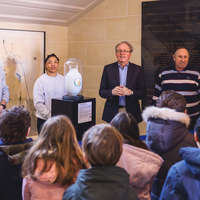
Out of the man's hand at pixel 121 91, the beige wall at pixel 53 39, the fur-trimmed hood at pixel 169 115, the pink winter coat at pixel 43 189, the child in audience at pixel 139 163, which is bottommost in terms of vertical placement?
the pink winter coat at pixel 43 189

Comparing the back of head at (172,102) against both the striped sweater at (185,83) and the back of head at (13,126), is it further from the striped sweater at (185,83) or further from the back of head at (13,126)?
the striped sweater at (185,83)

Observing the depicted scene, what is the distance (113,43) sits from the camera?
12.8 ft

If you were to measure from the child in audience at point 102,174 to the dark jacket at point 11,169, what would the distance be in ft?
1.70

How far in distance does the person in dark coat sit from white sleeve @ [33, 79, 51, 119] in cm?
127

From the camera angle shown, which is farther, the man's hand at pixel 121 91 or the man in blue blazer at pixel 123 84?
the man in blue blazer at pixel 123 84

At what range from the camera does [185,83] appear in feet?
9.21

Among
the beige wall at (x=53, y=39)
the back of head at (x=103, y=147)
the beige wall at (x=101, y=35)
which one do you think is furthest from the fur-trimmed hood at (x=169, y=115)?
the beige wall at (x=53, y=39)

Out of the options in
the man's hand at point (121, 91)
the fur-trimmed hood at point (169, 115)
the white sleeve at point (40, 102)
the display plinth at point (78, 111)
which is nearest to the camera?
the fur-trimmed hood at point (169, 115)

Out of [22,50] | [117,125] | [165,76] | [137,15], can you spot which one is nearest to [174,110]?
[117,125]

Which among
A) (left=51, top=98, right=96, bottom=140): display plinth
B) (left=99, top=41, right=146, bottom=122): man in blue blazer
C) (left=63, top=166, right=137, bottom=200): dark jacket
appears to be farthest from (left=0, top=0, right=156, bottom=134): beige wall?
(left=63, top=166, right=137, bottom=200): dark jacket

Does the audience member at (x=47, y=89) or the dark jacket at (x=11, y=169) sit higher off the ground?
the audience member at (x=47, y=89)

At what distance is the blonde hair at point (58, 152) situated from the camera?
1394 millimetres

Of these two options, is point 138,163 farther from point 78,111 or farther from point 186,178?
point 78,111

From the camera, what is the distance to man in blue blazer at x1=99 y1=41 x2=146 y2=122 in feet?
9.42
